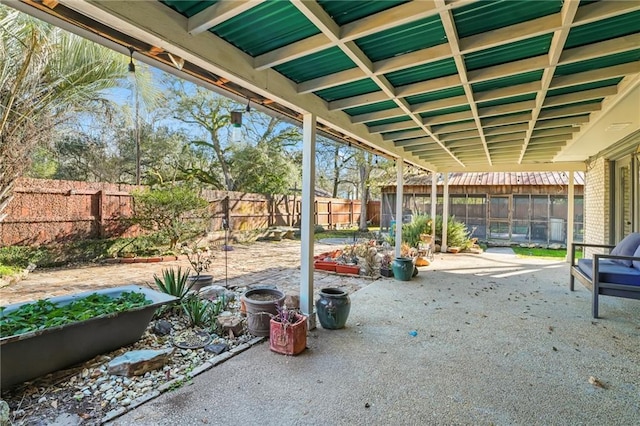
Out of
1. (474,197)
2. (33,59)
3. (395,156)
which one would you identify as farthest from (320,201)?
(33,59)

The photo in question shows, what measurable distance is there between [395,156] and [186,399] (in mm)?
5170

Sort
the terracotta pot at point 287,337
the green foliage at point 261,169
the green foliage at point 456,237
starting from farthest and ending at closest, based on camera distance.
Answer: the green foliage at point 261,169, the green foliage at point 456,237, the terracotta pot at point 287,337

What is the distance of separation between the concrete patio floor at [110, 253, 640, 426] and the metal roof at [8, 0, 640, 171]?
234cm

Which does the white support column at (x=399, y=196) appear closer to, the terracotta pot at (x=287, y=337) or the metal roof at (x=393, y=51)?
the metal roof at (x=393, y=51)

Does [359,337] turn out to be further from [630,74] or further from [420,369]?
[630,74]

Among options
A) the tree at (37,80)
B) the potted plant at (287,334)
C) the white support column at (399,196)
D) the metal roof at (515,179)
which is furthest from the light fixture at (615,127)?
the tree at (37,80)

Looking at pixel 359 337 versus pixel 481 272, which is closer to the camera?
pixel 359 337

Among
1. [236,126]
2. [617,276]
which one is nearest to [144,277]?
[236,126]

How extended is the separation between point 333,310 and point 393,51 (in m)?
2.54

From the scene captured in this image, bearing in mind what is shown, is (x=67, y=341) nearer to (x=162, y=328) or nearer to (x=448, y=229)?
(x=162, y=328)

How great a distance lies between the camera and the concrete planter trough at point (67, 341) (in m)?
2.10

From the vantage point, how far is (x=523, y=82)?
323 cm

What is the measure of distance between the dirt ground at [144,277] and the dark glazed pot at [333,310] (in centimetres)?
147

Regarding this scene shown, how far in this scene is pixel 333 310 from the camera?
337 cm
